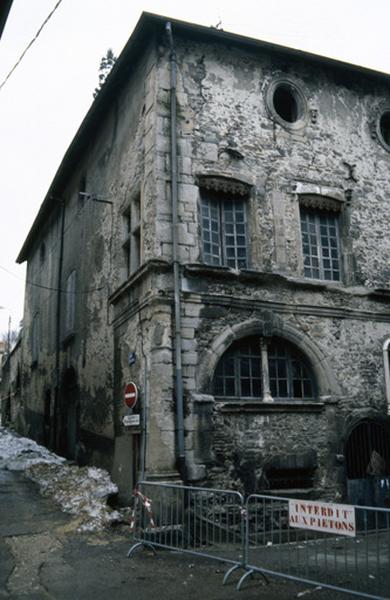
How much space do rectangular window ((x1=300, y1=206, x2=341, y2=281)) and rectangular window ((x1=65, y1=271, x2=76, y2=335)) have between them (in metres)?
7.10

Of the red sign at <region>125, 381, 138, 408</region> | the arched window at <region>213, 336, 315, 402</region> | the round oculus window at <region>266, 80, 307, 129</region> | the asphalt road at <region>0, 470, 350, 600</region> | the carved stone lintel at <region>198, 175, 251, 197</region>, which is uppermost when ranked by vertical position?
the round oculus window at <region>266, 80, 307, 129</region>

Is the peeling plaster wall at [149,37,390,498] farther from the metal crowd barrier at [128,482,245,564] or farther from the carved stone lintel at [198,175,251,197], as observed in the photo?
the metal crowd barrier at [128,482,245,564]

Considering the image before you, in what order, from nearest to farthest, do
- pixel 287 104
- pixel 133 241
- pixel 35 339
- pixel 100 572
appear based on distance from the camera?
pixel 100 572, pixel 133 241, pixel 287 104, pixel 35 339

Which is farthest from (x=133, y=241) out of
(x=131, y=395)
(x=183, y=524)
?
(x=183, y=524)

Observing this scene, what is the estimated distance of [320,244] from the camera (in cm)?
1184

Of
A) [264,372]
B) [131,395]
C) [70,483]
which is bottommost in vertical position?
[70,483]

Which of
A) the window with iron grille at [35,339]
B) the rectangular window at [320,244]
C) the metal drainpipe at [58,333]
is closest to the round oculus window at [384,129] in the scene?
the rectangular window at [320,244]

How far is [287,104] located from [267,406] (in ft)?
21.8

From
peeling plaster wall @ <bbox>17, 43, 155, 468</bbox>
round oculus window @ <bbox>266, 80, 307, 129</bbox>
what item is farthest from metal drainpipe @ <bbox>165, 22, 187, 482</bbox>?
round oculus window @ <bbox>266, 80, 307, 129</bbox>

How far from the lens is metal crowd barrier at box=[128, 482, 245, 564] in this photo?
7438mm

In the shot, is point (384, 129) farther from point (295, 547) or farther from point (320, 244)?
point (295, 547)

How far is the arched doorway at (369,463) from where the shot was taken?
10.5 meters

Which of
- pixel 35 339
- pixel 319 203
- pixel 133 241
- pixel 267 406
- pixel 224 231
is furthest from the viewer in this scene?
pixel 35 339

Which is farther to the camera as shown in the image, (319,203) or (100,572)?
(319,203)
